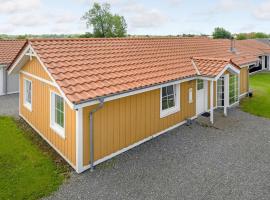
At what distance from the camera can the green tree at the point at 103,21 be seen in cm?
7988

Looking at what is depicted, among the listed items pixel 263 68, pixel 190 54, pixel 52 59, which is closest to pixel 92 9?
pixel 263 68

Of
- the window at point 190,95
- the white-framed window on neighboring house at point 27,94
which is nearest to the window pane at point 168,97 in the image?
the window at point 190,95

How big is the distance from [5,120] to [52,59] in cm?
596

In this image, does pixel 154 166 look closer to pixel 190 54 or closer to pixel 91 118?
pixel 91 118

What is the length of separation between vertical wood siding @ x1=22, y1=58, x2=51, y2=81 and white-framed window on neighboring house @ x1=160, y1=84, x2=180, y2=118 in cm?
476

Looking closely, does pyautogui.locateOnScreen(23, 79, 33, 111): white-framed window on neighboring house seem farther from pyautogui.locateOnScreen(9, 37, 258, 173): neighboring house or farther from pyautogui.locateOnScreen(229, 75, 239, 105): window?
pyautogui.locateOnScreen(229, 75, 239, 105): window

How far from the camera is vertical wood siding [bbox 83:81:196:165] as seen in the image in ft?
29.6

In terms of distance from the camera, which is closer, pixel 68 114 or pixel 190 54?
pixel 68 114

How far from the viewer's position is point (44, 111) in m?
11.1

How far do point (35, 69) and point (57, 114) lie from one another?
2.50m

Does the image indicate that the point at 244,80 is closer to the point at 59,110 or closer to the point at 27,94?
the point at 59,110

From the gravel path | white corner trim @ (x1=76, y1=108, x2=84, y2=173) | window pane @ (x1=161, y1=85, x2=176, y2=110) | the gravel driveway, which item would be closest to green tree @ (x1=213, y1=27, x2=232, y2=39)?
the gravel path

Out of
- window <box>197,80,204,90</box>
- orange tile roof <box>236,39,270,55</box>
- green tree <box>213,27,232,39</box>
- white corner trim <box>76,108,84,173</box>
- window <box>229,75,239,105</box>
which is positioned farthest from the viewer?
green tree <box>213,27,232,39</box>

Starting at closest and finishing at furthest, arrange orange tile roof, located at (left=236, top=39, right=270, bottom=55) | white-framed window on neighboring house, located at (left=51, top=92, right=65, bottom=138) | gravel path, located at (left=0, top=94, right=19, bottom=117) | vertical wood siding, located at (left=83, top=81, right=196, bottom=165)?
1. vertical wood siding, located at (left=83, top=81, right=196, bottom=165)
2. white-framed window on neighboring house, located at (left=51, top=92, right=65, bottom=138)
3. gravel path, located at (left=0, top=94, right=19, bottom=117)
4. orange tile roof, located at (left=236, top=39, right=270, bottom=55)
